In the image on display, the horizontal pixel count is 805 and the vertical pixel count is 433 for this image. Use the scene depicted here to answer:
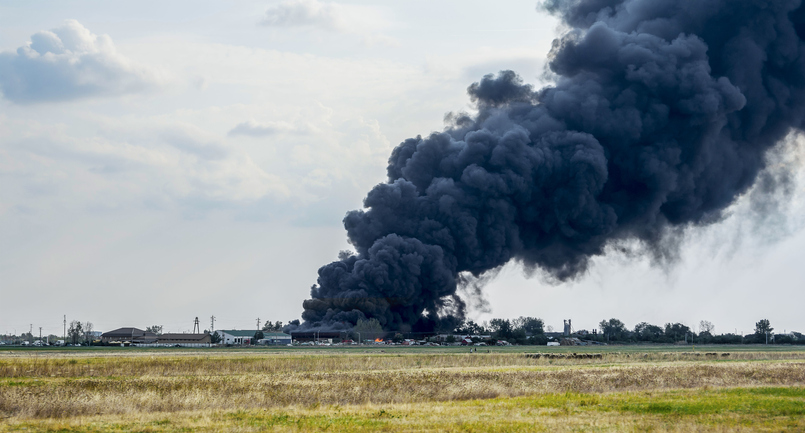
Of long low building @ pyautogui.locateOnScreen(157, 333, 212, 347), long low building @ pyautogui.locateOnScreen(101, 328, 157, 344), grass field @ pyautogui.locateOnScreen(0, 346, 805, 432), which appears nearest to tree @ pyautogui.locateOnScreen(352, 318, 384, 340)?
grass field @ pyautogui.locateOnScreen(0, 346, 805, 432)

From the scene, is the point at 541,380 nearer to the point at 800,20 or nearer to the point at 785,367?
the point at 785,367

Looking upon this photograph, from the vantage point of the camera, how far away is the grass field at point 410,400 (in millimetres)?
23875

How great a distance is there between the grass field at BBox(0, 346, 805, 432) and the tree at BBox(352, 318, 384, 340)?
56.4 metres

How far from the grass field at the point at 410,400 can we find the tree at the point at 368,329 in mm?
56353

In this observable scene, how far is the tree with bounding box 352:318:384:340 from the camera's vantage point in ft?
350

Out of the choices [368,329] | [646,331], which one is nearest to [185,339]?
[368,329]

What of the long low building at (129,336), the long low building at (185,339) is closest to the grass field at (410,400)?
the long low building at (185,339)

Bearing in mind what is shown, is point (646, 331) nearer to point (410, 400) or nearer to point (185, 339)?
point (185, 339)

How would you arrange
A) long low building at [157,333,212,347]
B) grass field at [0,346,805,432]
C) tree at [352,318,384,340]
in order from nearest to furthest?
1. grass field at [0,346,805,432]
2. tree at [352,318,384,340]
3. long low building at [157,333,212,347]

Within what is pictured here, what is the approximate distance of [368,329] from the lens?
356 feet

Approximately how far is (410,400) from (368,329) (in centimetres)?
7675

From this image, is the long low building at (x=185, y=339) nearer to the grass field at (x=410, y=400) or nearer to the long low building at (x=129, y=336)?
the long low building at (x=129, y=336)

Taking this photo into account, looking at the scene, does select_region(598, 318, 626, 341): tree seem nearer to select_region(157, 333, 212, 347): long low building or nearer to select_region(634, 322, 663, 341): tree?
select_region(634, 322, 663, 341): tree

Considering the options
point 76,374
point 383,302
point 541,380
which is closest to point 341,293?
point 383,302
